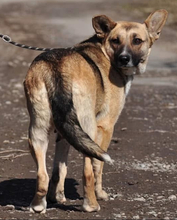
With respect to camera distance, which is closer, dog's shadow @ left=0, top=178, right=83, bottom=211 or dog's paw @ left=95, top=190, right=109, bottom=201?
dog's shadow @ left=0, top=178, right=83, bottom=211

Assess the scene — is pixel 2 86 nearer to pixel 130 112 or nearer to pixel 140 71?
pixel 130 112

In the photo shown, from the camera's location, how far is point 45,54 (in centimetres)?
596

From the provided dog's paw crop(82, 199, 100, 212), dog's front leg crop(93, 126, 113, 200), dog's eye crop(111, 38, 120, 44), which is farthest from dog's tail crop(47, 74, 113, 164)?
dog's eye crop(111, 38, 120, 44)

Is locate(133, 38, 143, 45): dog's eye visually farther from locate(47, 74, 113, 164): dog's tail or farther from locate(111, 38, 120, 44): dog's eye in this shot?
locate(47, 74, 113, 164): dog's tail

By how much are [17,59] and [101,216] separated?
10472mm

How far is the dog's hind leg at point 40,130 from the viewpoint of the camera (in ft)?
18.3

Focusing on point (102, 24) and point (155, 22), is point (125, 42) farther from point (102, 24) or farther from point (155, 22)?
point (155, 22)

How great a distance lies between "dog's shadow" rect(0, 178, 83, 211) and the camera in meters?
6.20

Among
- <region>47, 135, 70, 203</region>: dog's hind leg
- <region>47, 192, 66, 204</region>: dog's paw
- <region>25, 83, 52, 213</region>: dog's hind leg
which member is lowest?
<region>47, 192, 66, 204</region>: dog's paw

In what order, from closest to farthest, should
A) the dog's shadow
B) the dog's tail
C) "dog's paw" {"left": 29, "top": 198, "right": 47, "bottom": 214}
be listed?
the dog's tail < "dog's paw" {"left": 29, "top": 198, "right": 47, "bottom": 214} < the dog's shadow

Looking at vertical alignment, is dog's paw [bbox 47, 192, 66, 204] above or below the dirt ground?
above

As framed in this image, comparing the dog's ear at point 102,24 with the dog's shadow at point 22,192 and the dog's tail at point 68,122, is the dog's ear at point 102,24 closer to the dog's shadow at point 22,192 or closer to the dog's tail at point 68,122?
the dog's tail at point 68,122

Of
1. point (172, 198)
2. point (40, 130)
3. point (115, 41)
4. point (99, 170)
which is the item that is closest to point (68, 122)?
point (40, 130)

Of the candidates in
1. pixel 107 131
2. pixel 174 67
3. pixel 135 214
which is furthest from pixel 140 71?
pixel 174 67
